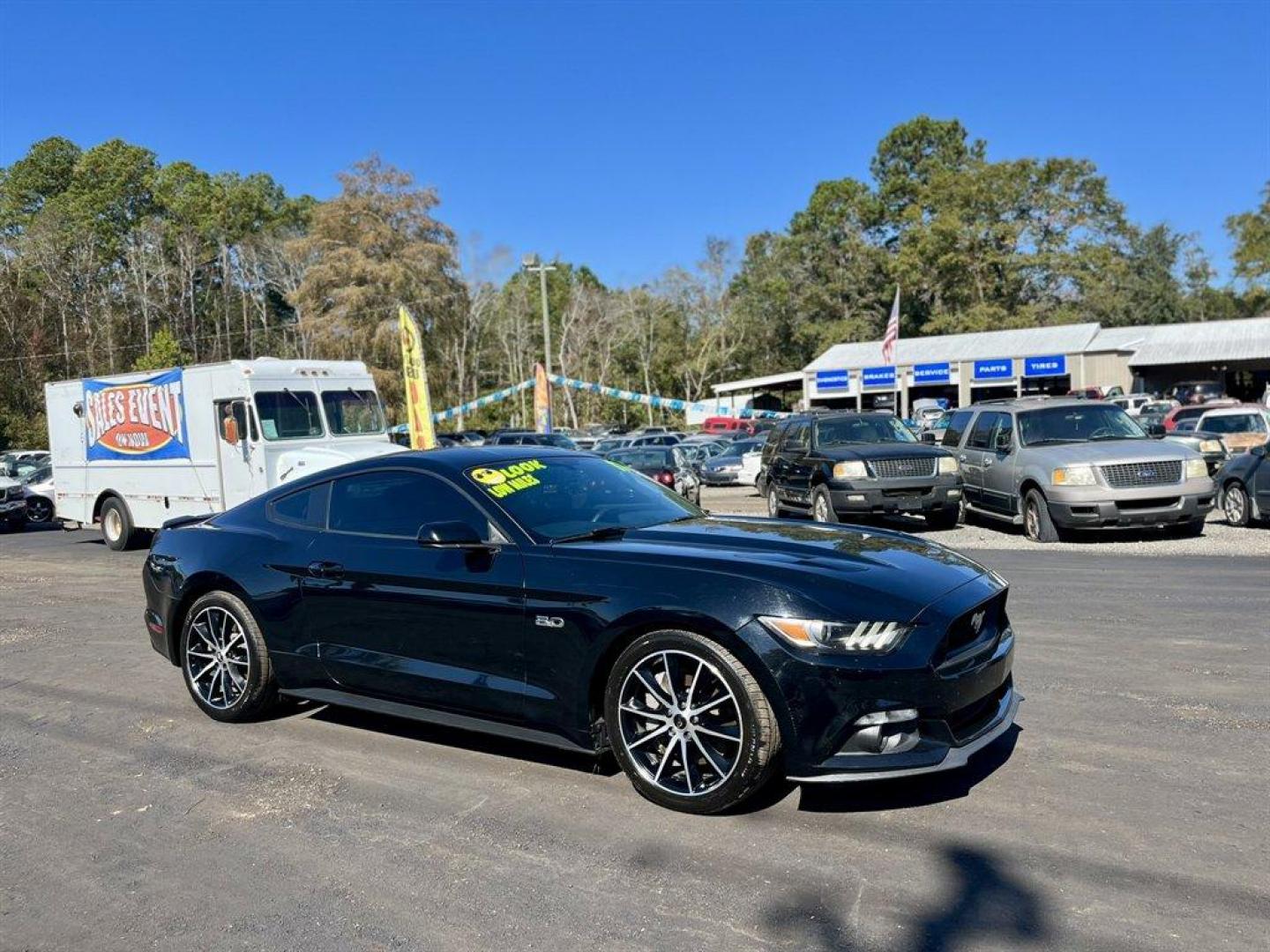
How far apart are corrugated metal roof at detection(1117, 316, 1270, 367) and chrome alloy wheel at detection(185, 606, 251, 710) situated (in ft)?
174

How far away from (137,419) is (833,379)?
160 feet

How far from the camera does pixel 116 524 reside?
17.2 meters

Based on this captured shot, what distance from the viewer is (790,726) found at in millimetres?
4016

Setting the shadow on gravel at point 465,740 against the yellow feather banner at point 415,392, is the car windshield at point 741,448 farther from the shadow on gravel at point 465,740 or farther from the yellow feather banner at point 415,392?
the shadow on gravel at point 465,740

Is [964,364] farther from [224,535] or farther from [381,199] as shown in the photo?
[224,535]

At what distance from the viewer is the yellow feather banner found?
71.7 feet

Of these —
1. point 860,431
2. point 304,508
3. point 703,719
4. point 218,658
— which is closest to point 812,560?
point 703,719

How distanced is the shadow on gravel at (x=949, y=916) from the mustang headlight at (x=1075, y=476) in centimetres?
967

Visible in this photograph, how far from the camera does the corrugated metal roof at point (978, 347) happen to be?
55156mm

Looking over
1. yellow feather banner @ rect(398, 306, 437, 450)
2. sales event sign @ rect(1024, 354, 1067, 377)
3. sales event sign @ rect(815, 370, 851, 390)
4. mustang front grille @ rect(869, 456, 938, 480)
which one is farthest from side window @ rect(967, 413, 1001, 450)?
sales event sign @ rect(815, 370, 851, 390)

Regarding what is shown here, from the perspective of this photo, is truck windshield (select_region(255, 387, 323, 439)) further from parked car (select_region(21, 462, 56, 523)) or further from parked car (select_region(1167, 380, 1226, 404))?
parked car (select_region(1167, 380, 1226, 404))

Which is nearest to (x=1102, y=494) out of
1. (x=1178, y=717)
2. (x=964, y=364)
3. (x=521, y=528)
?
(x=1178, y=717)

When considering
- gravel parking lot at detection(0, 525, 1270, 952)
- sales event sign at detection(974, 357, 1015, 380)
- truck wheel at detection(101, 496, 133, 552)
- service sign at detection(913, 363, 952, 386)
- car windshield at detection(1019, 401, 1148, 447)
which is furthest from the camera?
service sign at detection(913, 363, 952, 386)

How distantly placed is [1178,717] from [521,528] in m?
3.56
